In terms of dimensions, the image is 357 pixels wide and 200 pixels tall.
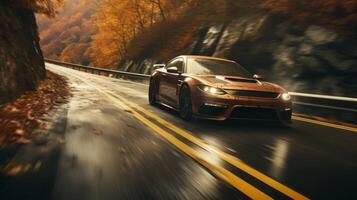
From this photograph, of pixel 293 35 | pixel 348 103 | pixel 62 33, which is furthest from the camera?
pixel 62 33

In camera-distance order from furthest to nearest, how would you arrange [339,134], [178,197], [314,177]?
[339,134] < [314,177] < [178,197]

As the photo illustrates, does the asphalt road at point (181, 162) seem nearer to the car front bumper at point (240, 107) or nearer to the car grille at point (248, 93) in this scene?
the car front bumper at point (240, 107)

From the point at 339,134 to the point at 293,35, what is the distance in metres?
10.7

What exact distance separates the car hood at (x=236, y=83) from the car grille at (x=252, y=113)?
396 mm

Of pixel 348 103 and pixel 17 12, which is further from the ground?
pixel 17 12

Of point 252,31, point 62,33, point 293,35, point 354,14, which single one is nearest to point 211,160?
point 354,14

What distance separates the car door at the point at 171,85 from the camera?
9445 mm

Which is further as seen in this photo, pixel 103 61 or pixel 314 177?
pixel 103 61

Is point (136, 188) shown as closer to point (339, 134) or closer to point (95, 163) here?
point (95, 163)

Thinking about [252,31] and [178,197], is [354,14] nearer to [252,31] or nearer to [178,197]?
[252,31]

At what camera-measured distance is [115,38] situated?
162 ft

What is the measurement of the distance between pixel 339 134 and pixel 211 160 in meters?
3.66

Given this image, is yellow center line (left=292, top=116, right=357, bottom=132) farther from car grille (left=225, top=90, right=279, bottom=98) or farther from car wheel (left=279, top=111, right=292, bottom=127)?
car grille (left=225, top=90, right=279, bottom=98)

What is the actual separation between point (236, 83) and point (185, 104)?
1.20 m
